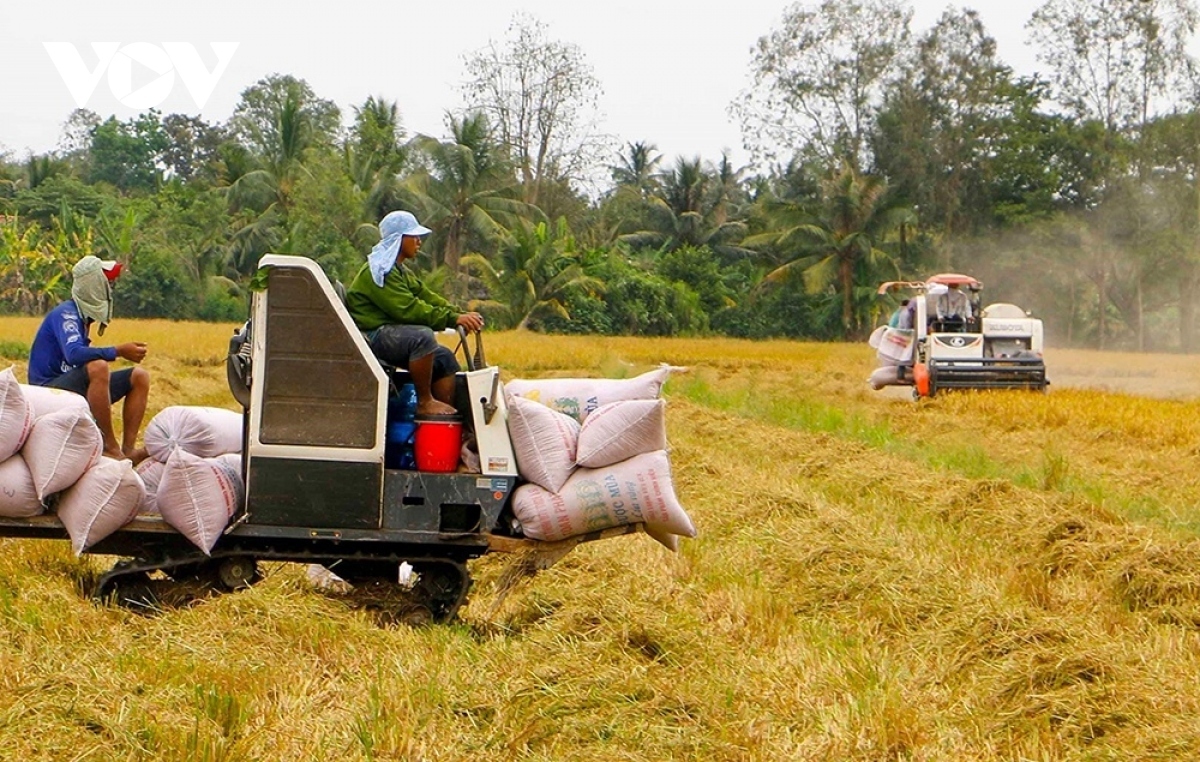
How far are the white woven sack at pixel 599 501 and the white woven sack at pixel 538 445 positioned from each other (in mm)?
56

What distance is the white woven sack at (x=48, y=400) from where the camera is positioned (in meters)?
6.68

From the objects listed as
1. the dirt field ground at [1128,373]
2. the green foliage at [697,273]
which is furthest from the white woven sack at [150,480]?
the green foliage at [697,273]

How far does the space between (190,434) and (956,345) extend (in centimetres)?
1604

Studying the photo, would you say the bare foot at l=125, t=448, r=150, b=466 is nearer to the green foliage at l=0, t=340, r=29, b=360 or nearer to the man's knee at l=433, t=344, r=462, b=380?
the man's knee at l=433, t=344, r=462, b=380

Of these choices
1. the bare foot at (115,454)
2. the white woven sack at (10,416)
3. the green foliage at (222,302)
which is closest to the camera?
the white woven sack at (10,416)

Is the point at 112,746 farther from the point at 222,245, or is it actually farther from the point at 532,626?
the point at 222,245

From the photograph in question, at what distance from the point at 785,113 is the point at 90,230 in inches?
1061

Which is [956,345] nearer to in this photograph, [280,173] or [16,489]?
[16,489]

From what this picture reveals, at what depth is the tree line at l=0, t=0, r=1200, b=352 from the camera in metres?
45.1

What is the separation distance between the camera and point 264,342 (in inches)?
255

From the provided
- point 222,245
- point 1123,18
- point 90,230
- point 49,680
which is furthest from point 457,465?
point 1123,18

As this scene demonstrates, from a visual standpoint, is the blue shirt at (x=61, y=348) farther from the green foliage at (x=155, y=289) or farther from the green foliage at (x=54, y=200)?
the green foliage at (x=54, y=200)

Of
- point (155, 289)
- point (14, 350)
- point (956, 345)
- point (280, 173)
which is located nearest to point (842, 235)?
point (280, 173)

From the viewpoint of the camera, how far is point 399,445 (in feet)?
22.3
